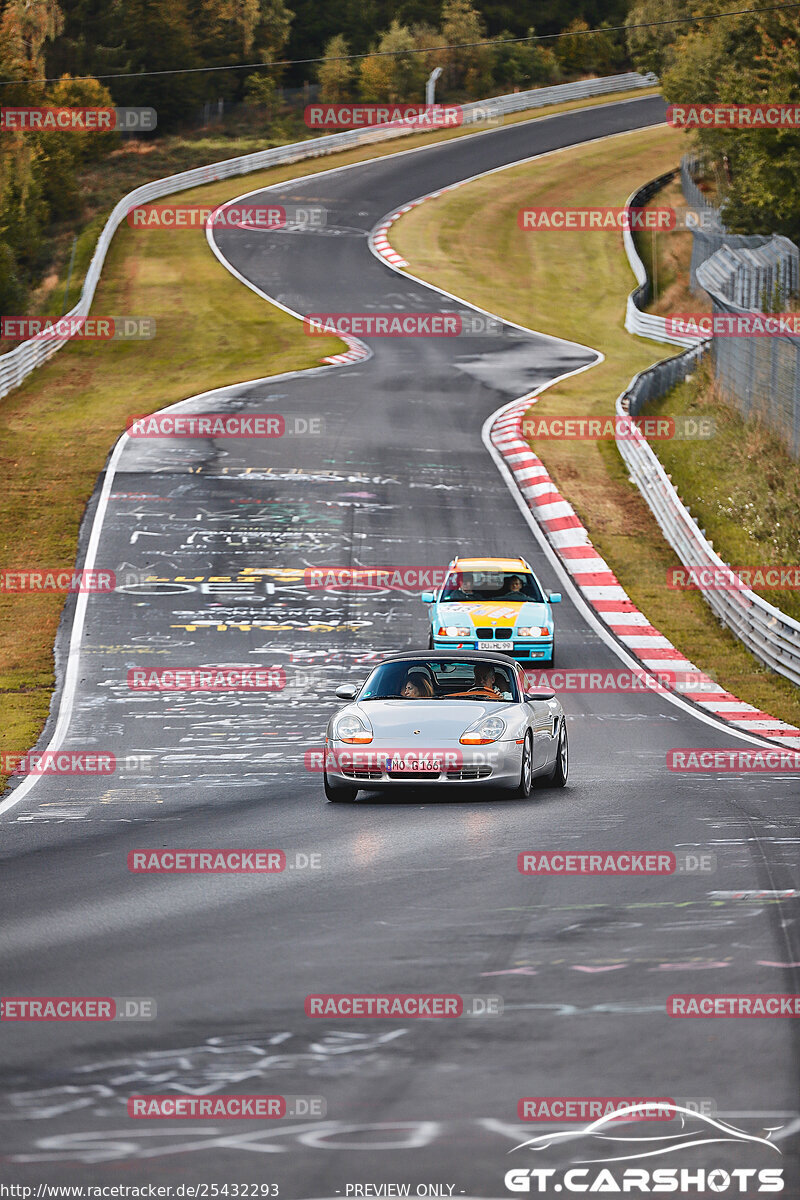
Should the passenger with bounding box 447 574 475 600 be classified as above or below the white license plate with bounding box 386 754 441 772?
below

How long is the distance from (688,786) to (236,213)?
5725 centimetres

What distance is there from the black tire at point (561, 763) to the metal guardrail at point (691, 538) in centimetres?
724

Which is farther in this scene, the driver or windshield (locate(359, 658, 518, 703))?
the driver

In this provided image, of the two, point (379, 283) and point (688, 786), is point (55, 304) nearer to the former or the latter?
point (379, 283)

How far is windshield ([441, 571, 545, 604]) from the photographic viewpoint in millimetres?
21641

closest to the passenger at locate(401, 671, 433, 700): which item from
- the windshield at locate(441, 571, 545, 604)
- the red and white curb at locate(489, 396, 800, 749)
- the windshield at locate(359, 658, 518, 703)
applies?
the windshield at locate(359, 658, 518, 703)

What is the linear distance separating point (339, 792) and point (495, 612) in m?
9.01

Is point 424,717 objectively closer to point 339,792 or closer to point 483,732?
point 483,732

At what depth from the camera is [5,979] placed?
7242 millimetres

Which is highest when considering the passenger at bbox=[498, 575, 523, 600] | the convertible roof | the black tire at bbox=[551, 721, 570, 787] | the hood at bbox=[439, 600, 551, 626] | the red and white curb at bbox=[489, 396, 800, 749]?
the convertible roof

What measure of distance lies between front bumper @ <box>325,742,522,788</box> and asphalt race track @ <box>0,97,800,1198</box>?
28cm

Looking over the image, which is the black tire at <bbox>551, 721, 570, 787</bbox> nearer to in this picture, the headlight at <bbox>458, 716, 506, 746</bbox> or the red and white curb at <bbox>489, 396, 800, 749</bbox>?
the headlight at <bbox>458, 716, 506, 746</bbox>

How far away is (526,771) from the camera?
41.2 ft

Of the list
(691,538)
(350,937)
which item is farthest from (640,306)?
(350,937)
